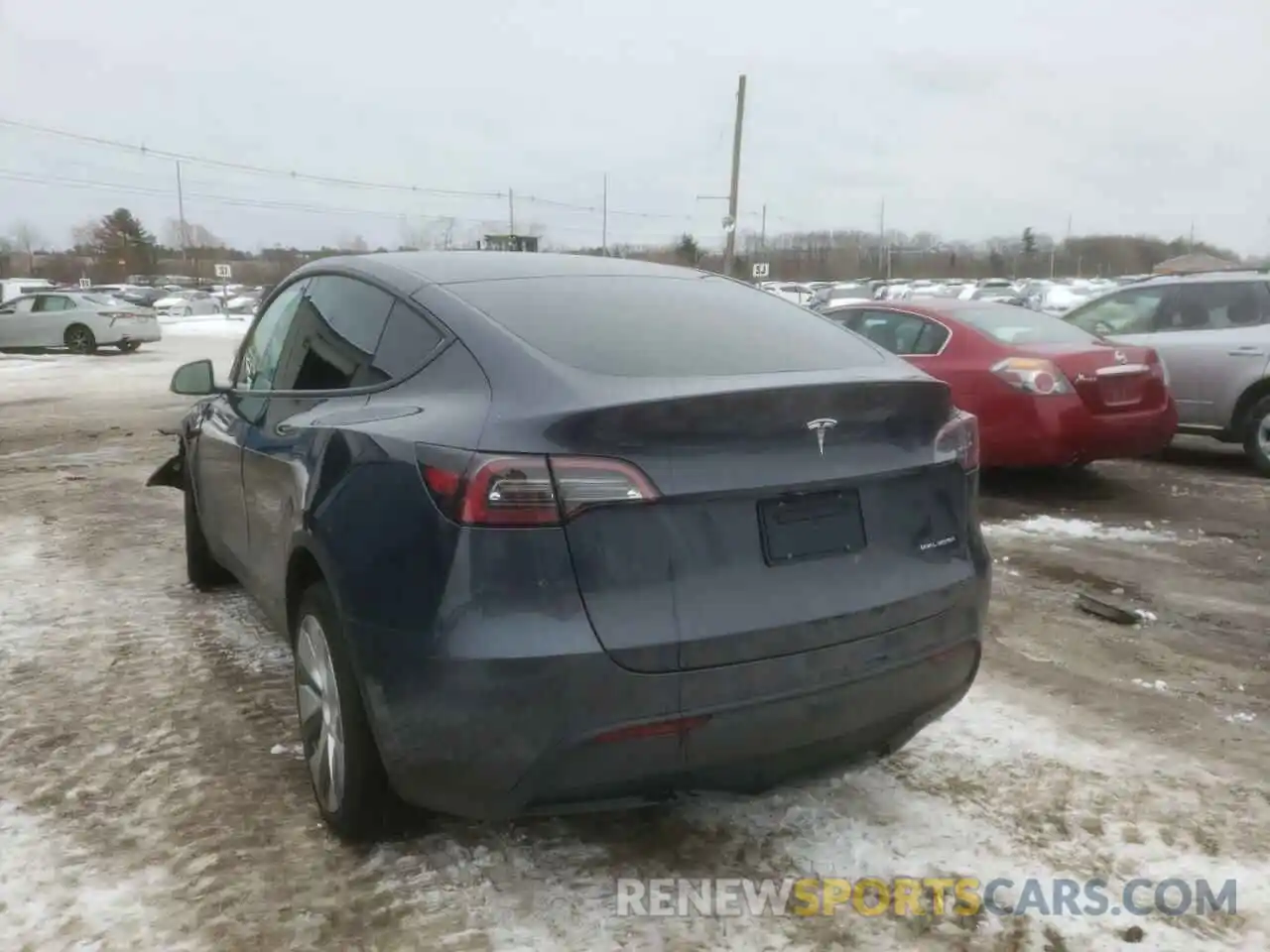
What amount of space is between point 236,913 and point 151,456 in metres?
7.66

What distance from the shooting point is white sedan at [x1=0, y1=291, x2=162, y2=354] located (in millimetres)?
24141

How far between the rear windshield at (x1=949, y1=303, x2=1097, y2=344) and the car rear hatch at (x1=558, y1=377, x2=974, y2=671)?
16.4ft

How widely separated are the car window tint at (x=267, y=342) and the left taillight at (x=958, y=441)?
2354 mm

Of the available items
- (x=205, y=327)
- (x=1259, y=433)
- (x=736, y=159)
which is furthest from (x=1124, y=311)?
(x=205, y=327)

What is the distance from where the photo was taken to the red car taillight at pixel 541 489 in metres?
2.23

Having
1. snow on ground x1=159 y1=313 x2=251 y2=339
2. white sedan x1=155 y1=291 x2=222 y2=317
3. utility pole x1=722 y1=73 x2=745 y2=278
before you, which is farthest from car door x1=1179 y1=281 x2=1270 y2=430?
white sedan x1=155 y1=291 x2=222 y2=317

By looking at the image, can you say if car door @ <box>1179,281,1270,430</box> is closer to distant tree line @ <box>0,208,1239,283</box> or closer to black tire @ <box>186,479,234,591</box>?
black tire @ <box>186,479,234,591</box>

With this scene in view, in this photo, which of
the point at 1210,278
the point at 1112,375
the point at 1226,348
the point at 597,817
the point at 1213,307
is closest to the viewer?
the point at 597,817

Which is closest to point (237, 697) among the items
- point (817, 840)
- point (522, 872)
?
point (522, 872)

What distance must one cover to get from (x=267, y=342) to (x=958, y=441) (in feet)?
8.77

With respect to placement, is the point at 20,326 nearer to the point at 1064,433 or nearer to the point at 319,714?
the point at 1064,433

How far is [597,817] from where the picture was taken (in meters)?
2.98

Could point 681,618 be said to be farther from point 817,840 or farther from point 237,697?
point 237,697

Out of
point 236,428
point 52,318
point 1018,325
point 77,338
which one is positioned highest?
point 1018,325
